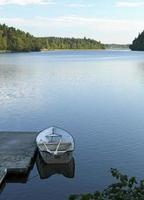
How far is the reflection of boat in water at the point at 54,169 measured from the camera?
71.8 ft

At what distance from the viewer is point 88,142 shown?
90.6 feet

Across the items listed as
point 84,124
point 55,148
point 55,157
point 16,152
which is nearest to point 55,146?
point 55,148

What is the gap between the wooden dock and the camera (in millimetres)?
20344

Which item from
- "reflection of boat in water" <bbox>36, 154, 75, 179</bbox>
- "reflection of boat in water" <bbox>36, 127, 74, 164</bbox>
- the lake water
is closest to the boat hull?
"reflection of boat in water" <bbox>36, 127, 74, 164</bbox>

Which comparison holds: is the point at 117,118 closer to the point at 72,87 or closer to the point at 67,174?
the point at 67,174

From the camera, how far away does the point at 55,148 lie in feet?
73.7

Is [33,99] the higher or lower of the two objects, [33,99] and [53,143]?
the lower

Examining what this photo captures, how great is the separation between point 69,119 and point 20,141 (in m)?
10.7

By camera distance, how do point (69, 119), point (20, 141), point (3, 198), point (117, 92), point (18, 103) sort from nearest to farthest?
1. point (3, 198)
2. point (20, 141)
3. point (69, 119)
4. point (18, 103)
5. point (117, 92)

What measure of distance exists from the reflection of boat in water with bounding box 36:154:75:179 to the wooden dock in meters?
0.65

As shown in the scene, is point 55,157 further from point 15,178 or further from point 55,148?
point 15,178

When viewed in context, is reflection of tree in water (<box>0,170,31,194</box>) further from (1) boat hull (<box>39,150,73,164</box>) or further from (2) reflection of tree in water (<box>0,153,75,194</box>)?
(1) boat hull (<box>39,150,73,164</box>)

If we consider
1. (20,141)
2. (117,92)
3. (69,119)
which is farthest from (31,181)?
(117,92)

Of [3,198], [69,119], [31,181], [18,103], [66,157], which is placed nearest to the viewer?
[3,198]
